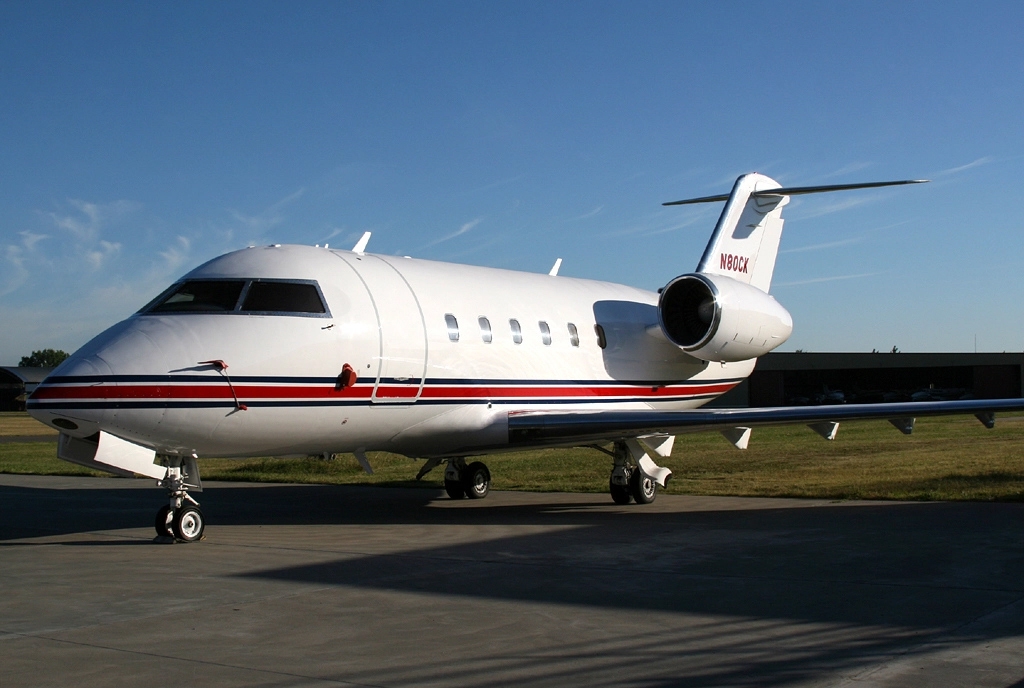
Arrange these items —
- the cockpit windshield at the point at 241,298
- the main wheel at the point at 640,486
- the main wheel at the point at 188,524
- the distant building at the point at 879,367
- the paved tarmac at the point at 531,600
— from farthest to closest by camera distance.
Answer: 1. the distant building at the point at 879,367
2. the main wheel at the point at 640,486
3. the cockpit windshield at the point at 241,298
4. the main wheel at the point at 188,524
5. the paved tarmac at the point at 531,600

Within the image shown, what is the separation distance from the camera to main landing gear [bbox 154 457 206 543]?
10.8 meters

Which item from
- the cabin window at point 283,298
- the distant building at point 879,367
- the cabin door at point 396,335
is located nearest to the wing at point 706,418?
the cabin door at point 396,335

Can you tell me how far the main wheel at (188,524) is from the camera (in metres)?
10.9

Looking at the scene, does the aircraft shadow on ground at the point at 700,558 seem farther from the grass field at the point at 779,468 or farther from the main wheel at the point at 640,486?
the grass field at the point at 779,468

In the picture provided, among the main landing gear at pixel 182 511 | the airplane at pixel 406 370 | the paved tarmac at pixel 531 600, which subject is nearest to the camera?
the paved tarmac at pixel 531 600

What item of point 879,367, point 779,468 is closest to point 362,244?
point 779,468

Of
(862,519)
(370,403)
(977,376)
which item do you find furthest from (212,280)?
(977,376)

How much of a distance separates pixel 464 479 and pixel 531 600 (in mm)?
8828

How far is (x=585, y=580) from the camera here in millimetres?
8484

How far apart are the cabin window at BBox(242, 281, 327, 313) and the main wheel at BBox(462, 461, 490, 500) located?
5.71m

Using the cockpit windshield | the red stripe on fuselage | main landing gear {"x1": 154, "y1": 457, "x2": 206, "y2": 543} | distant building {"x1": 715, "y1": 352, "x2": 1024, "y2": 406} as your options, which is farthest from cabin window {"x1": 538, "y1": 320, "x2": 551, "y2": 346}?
distant building {"x1": 715, "y1": 352, "x2": 1024, "y2": 406}

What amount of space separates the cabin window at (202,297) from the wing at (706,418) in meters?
4.19

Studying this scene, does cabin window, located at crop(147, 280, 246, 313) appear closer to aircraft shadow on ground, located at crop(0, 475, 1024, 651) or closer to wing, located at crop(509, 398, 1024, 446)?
aircraft shadow on ground, located at crop(0, 475, 1024, 651)

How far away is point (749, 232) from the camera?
60.0 ft
